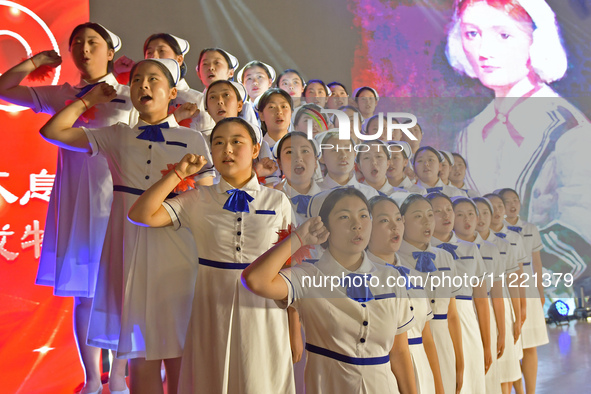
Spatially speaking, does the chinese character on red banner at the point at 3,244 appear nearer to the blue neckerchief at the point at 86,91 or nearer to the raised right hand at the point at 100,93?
the blue neckerchief at the point at 86,91

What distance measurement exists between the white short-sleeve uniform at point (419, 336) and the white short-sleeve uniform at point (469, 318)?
389 mm

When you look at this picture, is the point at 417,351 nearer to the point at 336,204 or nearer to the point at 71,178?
the point at 336,204

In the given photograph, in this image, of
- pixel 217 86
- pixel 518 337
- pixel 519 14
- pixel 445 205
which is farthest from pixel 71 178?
pixel 519 14

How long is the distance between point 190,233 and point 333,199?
24.5 inches

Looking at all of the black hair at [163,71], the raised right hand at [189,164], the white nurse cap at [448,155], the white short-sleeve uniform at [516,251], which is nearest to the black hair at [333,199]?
the raised right hand at [189,164]

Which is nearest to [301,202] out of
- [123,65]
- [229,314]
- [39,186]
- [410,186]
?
[229,314]

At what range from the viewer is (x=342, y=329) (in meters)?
1.80

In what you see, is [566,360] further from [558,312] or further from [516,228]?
[516,228]

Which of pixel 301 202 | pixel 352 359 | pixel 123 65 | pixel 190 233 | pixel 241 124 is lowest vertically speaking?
pixel 352 359

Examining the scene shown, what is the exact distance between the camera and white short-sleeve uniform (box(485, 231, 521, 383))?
112 inches

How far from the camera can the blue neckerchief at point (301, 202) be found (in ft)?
7.10

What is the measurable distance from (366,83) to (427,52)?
75cm

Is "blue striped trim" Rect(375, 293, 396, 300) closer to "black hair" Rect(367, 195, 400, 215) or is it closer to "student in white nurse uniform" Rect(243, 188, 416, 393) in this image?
"student in white nurse uniform" Rect(243, 188, 416, 393)

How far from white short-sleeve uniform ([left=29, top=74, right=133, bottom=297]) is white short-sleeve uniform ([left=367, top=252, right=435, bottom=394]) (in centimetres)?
140
